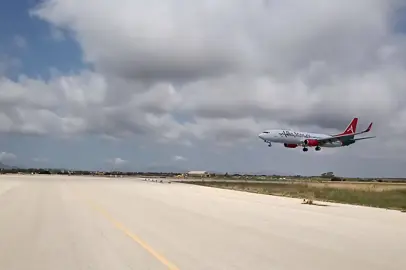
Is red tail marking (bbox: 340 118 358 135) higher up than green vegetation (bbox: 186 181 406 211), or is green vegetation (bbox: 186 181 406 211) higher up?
red tail marking (bbox: 340 118 358 135)

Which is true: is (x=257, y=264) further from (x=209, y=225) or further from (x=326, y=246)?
(x=209, y=225)

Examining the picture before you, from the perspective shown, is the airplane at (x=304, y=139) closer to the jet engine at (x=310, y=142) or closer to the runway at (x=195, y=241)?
the jet engine at (x=310, y=142)

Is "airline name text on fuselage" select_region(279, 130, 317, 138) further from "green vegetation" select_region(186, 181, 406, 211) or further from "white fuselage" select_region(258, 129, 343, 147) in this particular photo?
"green vegetation" select_region(186, 181, 406, 211)

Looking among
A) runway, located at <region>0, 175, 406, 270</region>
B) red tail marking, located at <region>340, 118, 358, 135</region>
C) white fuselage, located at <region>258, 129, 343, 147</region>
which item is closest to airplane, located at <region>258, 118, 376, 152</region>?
white fuselage, located at <region>258, 129, 343, 147</region>

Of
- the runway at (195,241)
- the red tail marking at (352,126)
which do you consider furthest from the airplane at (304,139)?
the runway at (195,241)

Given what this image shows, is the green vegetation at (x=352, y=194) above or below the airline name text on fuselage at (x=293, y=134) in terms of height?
below

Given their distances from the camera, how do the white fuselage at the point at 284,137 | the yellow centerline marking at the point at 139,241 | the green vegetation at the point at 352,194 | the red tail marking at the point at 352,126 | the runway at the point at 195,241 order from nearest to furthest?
the yellow centerline marking at the point at 139,241 → the runway at the point at 195,241 → the green vegetation at the point at 352,194 → the white fuselage at the point at 284,137 → the red tail marking at the point at 352,126

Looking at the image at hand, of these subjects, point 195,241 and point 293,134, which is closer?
point 195,241

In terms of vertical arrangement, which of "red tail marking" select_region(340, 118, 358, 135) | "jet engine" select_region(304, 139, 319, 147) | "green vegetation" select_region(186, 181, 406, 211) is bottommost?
"green vegetation" select_region(186, 181, 406, 211)

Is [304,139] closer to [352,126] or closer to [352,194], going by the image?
[352,126]

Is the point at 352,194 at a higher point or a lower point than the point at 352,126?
lower

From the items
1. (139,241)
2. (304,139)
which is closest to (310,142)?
(304,139)

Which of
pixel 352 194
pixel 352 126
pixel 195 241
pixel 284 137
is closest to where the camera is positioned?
pixel 195 241

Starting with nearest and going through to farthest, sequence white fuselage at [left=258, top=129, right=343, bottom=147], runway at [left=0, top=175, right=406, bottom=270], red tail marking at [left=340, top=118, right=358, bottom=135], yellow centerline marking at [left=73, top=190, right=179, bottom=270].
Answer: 1. yellow centerline marking at [left=73, top=190, right=179, bottom=270]
2. runway at [left=0, top=175, right=406, bottom=270]
3. white fuselage at [left=258, top=129, right=343, bottom=147]
4. red tail marking at [left=340, top=118, right=358, bottom=135]
